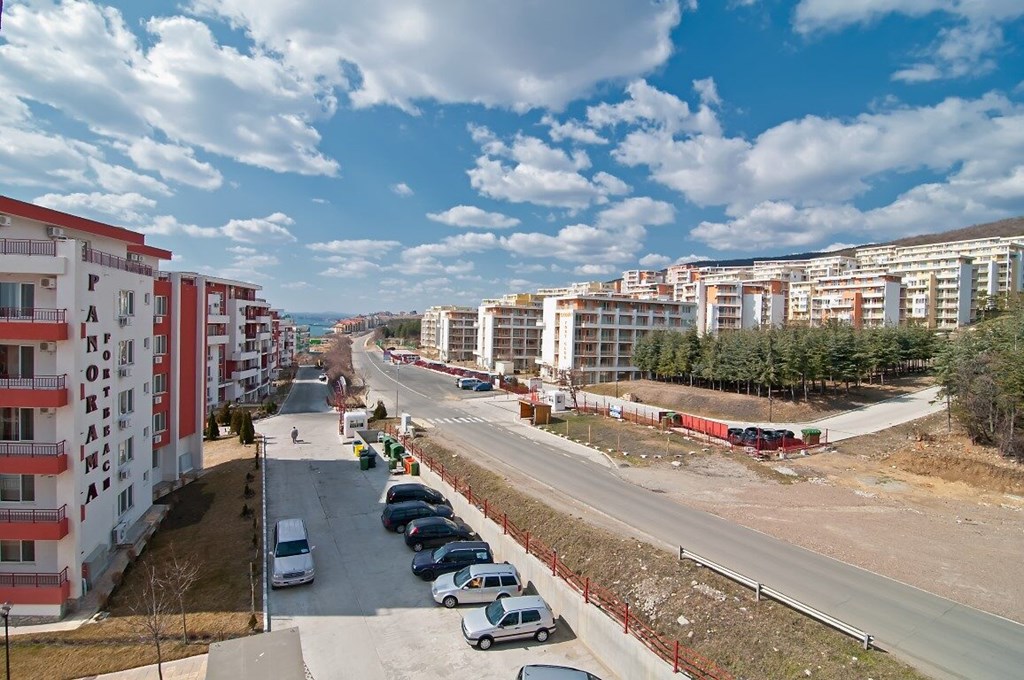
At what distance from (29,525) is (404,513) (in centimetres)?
1291

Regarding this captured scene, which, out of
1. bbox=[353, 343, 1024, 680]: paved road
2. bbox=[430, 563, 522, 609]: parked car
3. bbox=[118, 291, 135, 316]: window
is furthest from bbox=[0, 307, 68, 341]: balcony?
bbox=[353, 343, 1024, 680]: paved road

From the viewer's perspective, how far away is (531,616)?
1614 centimetres

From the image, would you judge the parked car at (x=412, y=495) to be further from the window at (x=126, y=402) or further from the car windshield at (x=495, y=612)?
the window at (x=126, y=402)

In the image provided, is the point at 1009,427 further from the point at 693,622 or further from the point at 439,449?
the point at 439,449

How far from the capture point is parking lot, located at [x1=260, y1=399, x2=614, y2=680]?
14.8 meters

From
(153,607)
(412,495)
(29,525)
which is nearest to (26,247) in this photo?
(29,525)

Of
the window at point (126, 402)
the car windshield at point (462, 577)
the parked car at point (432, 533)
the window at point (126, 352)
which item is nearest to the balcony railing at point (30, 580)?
the window at point (126, 402)

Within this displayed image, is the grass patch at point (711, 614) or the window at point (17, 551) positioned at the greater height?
the window at point (17, 551)

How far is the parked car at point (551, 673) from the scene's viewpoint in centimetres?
1296

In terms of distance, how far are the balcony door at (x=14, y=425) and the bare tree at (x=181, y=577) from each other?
20.9ft

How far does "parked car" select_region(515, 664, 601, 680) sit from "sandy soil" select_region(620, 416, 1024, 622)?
1243cm

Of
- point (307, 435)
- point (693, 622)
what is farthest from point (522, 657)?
point (307, 435)

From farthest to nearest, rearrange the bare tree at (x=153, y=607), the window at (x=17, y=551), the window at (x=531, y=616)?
the window at (x=17, y=551) < the window at (x=531, y=616) < the bare tree at (x=153, y=607)

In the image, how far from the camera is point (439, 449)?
121 ft
